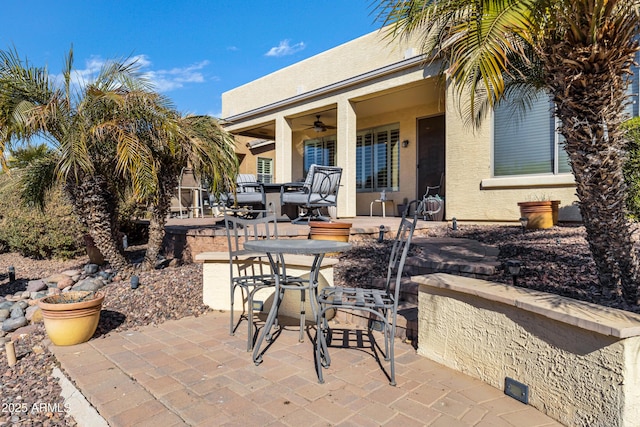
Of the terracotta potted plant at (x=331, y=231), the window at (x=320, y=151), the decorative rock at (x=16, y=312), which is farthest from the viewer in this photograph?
the window at (x=320, y=151)

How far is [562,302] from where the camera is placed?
77.9 inches

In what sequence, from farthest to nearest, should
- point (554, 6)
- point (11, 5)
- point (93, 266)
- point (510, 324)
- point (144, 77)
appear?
point (11, 5) < point (93, 266) < point (144, 77) < point (554, 6) < point (510, 324)

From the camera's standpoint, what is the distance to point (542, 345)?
1.97 m

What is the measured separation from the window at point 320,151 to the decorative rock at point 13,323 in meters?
9.92

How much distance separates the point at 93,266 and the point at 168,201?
6.04 feet

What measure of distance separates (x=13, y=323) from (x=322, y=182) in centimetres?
456

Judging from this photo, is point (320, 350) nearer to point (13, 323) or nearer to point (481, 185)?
point (13, 323)

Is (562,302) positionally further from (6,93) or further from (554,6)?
(6,93)

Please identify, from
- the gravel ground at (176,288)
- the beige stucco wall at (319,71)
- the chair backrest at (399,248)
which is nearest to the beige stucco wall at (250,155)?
the beige stucco wall at (319,71)

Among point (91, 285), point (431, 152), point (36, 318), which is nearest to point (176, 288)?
point (91, 285)

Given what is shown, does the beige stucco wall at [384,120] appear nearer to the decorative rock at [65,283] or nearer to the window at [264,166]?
the window at [264,166]

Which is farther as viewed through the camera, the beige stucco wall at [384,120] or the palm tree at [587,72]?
the beige stucco wall at [384,120]

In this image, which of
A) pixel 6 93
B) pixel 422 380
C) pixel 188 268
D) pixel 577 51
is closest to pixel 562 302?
pixel 422 380

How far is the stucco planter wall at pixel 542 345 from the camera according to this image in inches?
63.7
